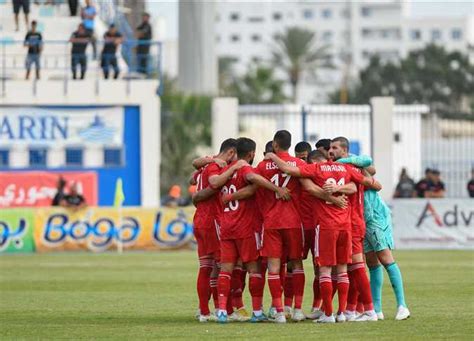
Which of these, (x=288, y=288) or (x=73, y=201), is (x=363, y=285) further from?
→ (x=73, y=201)

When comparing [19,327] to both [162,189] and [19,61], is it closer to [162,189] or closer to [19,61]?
[19,61]

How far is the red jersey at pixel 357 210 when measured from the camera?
52.9 feet

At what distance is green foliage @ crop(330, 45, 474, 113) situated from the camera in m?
114

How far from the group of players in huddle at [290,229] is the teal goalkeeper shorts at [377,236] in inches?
0.5

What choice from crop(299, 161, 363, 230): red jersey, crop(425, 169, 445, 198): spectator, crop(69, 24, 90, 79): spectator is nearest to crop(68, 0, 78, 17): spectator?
crop(69, 24, 90, 79): spectator

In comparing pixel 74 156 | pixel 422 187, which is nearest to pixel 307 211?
pixel 422 187

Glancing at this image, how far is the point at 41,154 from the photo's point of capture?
4312 cm

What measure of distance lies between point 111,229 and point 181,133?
33742 mm

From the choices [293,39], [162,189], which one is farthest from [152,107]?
[293,39]

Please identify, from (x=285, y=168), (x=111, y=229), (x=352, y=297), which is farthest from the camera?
(x=111, y=229)

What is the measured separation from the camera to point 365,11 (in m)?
172

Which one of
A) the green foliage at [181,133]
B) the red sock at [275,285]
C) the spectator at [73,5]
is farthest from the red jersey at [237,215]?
the green foliage at [181,133]

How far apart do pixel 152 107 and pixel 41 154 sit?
386 cm

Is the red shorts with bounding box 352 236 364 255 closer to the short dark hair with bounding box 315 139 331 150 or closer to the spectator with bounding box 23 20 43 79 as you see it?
the short dark hair with bounding box 315 139 331 150
